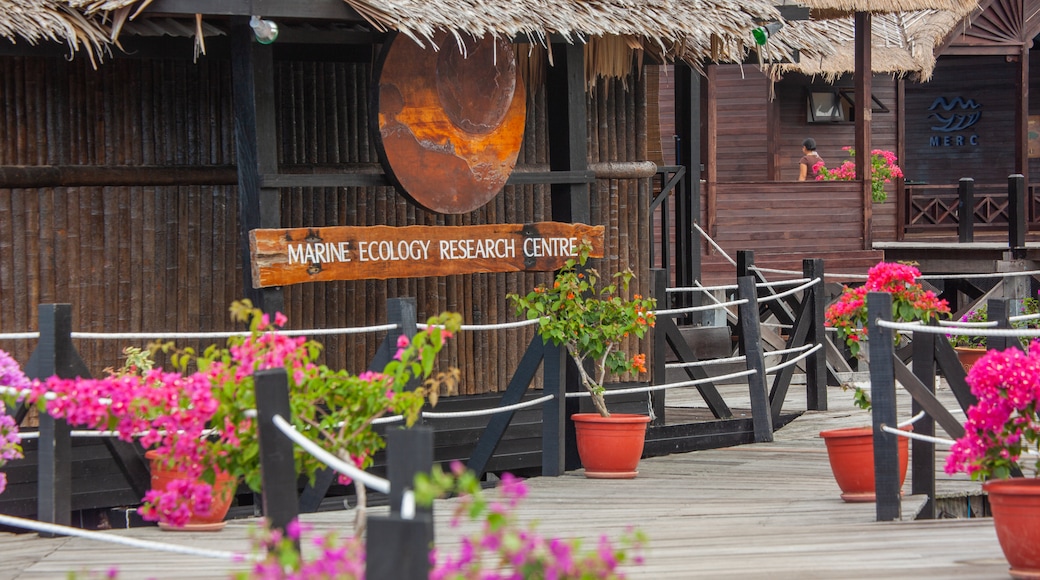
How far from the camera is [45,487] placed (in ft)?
18.9

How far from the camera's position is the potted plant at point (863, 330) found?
653 cm

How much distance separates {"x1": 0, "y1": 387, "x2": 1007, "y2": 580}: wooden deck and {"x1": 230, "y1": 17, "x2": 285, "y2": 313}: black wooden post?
1533 mm

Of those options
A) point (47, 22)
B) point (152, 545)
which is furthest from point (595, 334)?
point (152, 545)

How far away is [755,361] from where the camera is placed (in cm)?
915

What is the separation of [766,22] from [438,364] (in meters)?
2.94

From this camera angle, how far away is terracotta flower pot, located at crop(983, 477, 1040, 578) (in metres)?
4.57

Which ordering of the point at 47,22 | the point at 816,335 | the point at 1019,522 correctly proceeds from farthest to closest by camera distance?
the point at 816,335, the point at 47,22, the point at 1019,522

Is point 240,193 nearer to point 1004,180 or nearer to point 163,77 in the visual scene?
point 163,77

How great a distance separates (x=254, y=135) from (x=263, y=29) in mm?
590

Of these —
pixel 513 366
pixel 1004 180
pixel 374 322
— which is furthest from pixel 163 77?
pixel 1004 180

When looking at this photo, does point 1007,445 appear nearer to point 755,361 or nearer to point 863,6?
point 755,361

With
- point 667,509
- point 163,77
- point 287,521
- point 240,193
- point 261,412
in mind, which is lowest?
point 667,509

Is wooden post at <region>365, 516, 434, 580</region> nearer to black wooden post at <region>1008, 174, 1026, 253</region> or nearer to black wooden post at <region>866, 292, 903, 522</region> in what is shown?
black wooden post at <region>866, 292, 903, 522</region>

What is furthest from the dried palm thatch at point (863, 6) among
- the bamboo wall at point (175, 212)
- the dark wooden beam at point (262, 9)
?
the dark wooden beam at point (262, 9)
